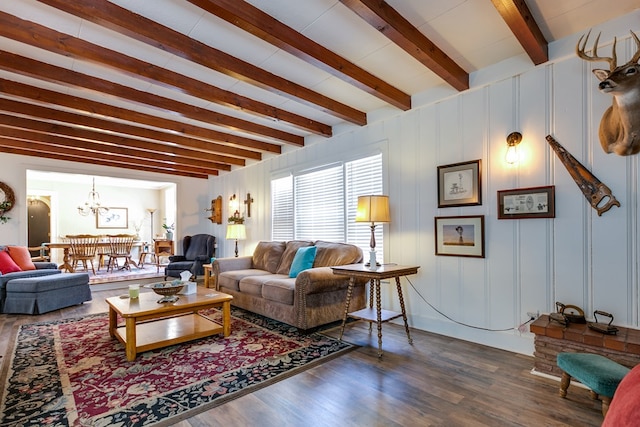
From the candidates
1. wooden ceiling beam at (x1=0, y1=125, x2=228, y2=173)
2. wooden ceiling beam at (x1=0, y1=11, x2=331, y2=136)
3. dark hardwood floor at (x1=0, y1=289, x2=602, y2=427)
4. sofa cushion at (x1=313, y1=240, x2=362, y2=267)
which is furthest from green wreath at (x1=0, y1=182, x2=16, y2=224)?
sofa cushion at (x1=313, y1=240, x2=362, y2=267)

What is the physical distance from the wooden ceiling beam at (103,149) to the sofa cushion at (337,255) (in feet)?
12.5

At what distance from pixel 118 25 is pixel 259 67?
1148 millimetres

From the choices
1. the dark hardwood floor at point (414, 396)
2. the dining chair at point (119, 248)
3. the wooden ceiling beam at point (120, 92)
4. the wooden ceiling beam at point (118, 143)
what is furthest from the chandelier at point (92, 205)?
the dark hardwood floor at point (414, 396)

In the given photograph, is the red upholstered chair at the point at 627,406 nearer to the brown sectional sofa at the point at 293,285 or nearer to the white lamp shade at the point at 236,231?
the brown sectional sofa at the point at 293,285

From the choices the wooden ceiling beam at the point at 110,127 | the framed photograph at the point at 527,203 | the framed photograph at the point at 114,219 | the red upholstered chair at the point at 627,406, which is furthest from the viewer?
the framed photograph at the point at 114,219

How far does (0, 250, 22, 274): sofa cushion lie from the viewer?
14.6 ft

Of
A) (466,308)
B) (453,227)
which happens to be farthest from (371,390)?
(453,227)

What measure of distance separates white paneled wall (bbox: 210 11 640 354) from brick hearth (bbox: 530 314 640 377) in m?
0.29

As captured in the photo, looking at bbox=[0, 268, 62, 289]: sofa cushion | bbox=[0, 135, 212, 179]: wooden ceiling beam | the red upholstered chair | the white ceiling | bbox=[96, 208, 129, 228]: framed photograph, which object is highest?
the white ceiling

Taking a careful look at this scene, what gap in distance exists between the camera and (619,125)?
2.21 meters

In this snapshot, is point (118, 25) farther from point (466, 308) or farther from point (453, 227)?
point (466, 308)

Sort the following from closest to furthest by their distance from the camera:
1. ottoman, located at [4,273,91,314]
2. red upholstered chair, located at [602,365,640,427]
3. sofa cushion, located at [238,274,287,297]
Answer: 1. red upholstered chair, located at [602,365,640,427]
2. sofa cushion, located at [238,274,287,297]
3. ottoman, located at [4,273,91,314]

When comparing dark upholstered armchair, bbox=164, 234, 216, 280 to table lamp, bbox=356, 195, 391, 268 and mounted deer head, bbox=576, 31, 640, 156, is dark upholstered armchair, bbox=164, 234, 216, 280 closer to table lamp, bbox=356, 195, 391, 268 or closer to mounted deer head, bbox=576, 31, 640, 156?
table lamp, bbox=356, 195, 391, 268

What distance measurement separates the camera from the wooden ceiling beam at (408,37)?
2053 millimetres
